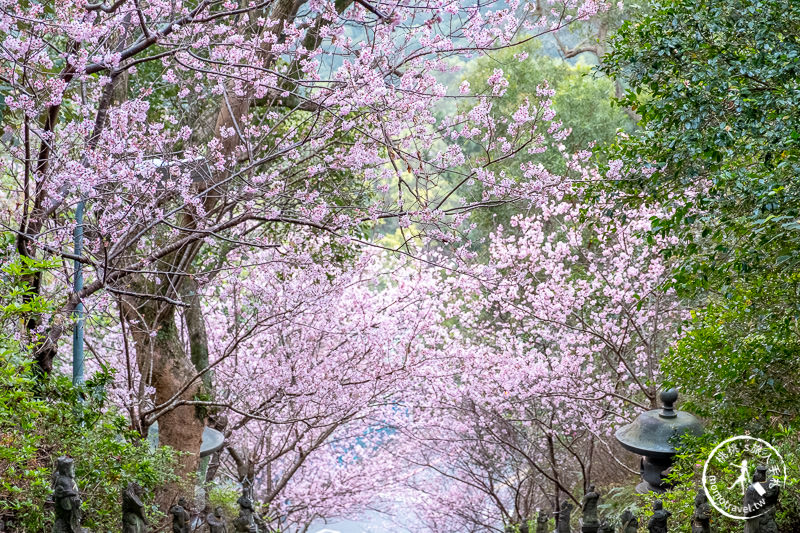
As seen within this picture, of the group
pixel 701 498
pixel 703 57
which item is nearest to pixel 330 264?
pixel 703 57

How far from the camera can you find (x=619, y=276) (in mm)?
8000

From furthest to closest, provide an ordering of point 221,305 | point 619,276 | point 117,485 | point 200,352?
point 221,305, point 619,276, point 200,352, point 117,485

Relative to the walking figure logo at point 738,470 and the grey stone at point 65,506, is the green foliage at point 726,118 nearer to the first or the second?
the walking figure logo at point 738,470

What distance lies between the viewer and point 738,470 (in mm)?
3957

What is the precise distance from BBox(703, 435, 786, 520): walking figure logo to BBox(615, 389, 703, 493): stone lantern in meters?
0.44

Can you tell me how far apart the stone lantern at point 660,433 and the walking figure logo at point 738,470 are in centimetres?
44

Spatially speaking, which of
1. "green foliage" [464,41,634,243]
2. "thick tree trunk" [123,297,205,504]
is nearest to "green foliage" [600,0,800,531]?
"thick tree trunk" [123,297,205,504]

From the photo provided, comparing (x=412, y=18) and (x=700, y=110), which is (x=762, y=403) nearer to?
(x=700, y=110)

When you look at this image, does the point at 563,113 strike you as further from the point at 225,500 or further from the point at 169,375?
the point at 169,375

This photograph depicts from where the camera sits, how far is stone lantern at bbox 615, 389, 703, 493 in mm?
4852

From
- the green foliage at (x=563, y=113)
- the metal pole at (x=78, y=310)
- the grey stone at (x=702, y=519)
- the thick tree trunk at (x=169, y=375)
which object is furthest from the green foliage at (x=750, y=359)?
the green foliage at (x=563, y=113)

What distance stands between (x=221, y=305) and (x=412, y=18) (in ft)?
18.0

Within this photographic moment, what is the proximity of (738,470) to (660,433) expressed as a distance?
0.94 meters

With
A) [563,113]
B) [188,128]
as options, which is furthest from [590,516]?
[563,113]
